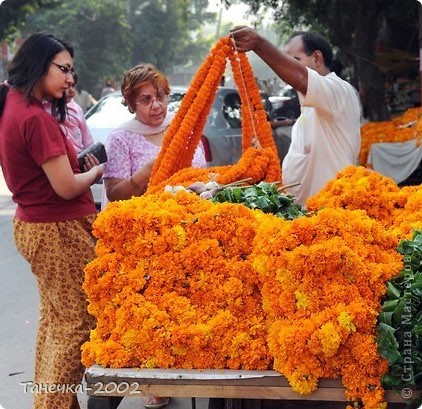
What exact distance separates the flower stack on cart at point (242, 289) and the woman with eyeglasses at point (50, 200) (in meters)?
0.69

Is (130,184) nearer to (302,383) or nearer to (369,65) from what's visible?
(302,383)

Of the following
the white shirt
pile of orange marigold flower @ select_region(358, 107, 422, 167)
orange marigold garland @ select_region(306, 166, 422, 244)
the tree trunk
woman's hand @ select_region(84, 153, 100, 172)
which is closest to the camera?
orange marigold garland @ select_region(306, 166, 422, 244)

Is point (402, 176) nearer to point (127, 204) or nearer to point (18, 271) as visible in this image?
point (18, 271)

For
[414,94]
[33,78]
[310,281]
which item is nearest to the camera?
[310,281]

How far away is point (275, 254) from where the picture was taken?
210cm

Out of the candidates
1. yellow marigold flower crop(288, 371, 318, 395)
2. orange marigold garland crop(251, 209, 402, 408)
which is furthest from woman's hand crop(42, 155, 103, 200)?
yellow marigold flower crop(288, 371, 318, 395)

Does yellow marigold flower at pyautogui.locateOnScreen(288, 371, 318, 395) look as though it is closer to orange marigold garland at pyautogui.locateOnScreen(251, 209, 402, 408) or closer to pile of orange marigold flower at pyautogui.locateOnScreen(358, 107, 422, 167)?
orange marigold garland at pyautogui.locateOnScreen(251, 209, 402, 408)

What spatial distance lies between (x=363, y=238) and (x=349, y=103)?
1464 millimetres

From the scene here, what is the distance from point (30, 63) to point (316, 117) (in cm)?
147

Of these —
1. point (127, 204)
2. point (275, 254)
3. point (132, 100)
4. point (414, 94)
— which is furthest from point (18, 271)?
point (414, 94)

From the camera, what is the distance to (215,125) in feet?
29.0

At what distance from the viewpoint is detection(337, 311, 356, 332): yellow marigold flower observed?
6.40 ft

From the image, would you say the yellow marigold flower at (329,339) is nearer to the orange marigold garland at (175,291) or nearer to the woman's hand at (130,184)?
the orange marigold garland at (175,291)

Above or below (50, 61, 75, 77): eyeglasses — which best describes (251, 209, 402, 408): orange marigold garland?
below
